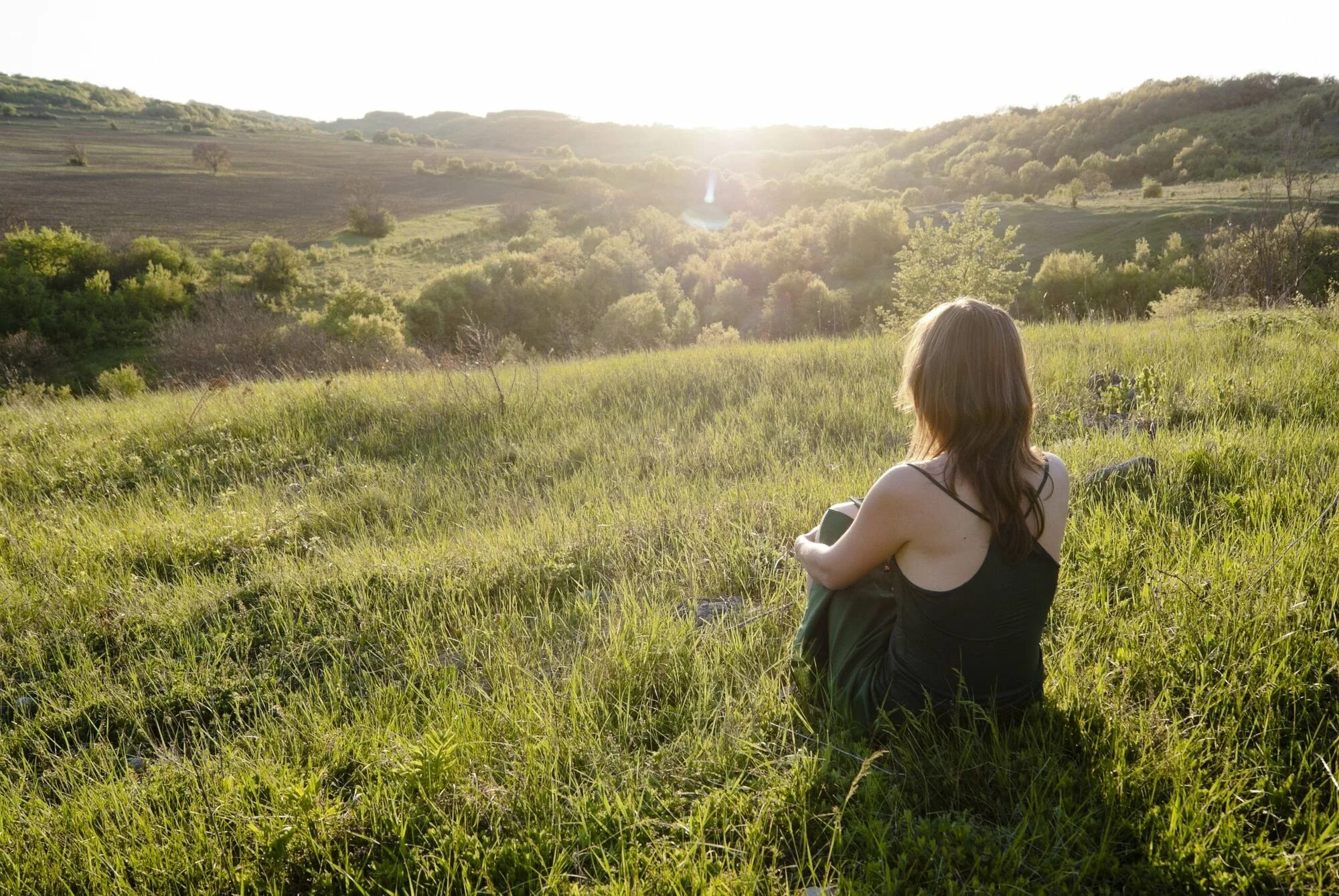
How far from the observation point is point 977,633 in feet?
6.68

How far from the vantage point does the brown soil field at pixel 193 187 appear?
3519 centimetres

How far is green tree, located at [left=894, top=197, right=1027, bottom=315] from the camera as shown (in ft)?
38.9

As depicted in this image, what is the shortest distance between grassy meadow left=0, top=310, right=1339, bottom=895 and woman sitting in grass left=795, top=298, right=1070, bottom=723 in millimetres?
206

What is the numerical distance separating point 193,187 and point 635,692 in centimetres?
5681

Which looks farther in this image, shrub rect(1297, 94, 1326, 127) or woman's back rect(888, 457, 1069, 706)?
shrub rect(1297, 94, 1326, 127)

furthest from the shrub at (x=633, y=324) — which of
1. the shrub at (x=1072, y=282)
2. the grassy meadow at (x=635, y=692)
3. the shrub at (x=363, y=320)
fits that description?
the grassy meadow at (x=635, y=692)

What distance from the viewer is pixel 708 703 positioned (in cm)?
251

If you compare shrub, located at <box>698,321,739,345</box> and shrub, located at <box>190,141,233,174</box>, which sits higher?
shrub, located at <box>190,141,233,174</box>

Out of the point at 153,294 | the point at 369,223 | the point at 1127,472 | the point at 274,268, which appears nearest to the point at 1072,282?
the point at 1127,472

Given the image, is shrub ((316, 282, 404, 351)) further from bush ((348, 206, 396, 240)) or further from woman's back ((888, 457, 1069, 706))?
woman's back ((888, 457, 1069, 706))

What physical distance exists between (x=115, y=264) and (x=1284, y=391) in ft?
119

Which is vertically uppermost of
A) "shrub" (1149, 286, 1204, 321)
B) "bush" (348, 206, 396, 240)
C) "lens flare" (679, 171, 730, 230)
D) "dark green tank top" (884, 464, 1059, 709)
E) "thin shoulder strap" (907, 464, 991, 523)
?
"lens flare" (679, 171, 730, 230)

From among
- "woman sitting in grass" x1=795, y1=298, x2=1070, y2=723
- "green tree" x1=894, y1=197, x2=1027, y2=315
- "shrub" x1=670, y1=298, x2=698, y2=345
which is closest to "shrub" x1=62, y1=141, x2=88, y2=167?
"shrub" x1=670, y1=298, x2=698, y2=345

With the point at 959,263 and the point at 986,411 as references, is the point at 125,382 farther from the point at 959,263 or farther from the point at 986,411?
the point at 959,263
